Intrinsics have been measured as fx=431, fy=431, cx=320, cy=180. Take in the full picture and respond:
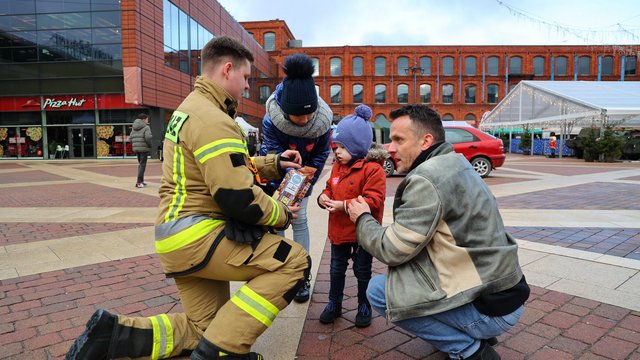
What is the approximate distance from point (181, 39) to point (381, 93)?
34475mm

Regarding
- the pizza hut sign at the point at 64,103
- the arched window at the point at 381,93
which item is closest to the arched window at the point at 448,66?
the arched window at the point at 381,93

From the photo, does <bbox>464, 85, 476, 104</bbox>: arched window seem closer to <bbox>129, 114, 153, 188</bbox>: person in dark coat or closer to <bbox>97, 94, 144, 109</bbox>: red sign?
<bbox>97, 94, 144, 109</bbox>: red sign

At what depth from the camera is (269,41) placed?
5906cm

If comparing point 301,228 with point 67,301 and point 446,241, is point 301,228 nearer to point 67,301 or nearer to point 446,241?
point 446,241

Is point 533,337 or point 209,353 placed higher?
point 209,353

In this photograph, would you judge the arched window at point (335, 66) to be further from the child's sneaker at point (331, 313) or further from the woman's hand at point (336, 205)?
the woman's hand at point (336, 205)

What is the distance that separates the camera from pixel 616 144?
20.1 m

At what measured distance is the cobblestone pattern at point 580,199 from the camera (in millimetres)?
7316

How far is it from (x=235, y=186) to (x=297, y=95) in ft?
3.42

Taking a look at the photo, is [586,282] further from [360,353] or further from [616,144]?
[616,144]

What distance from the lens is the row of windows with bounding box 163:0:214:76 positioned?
26.5 meters

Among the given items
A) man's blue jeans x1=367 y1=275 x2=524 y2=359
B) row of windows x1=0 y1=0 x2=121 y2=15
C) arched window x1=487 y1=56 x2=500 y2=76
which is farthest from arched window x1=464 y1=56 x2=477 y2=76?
man's blue jeans x1=367 y1=275 x2=524 y2=359

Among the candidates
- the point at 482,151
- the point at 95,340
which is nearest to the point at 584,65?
the point at 482,151

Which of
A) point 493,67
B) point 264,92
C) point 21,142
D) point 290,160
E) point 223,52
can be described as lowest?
point 290,160
